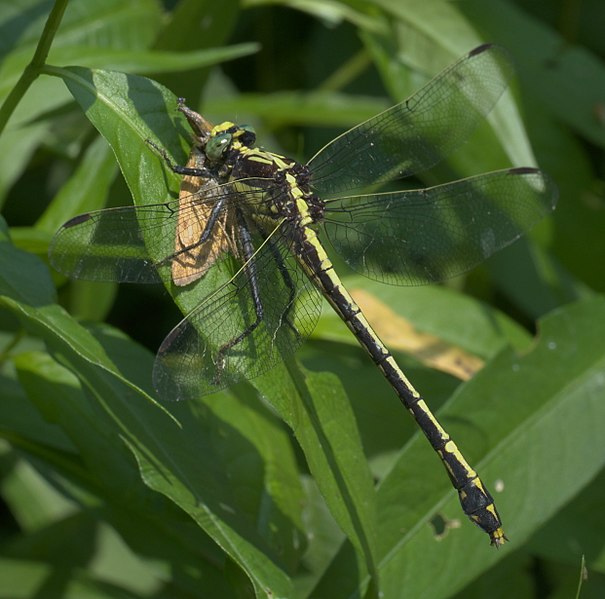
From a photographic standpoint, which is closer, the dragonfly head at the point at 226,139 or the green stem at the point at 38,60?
the green stem at the point at 38,60

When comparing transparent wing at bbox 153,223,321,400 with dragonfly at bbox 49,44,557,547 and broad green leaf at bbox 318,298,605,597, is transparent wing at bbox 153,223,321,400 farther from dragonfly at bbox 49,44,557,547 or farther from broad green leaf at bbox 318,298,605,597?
broad green leaf at bbox 318,298,605,597

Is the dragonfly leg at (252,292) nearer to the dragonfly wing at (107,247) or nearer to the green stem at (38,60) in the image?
the dragonfly wing at (107,247)

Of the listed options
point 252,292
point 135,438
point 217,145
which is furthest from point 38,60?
point 135,438

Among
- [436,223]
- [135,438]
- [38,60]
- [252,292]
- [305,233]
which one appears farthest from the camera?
[436,223]

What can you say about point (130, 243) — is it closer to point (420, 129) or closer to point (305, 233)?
point (305, 233)

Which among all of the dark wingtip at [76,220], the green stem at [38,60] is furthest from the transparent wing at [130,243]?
the green stem at [38,60]

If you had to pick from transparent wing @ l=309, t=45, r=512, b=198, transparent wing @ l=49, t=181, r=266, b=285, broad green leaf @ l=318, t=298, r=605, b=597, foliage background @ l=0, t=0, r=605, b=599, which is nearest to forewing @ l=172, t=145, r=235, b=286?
transparent wing @ l=49, t=181, r=266, b=285
